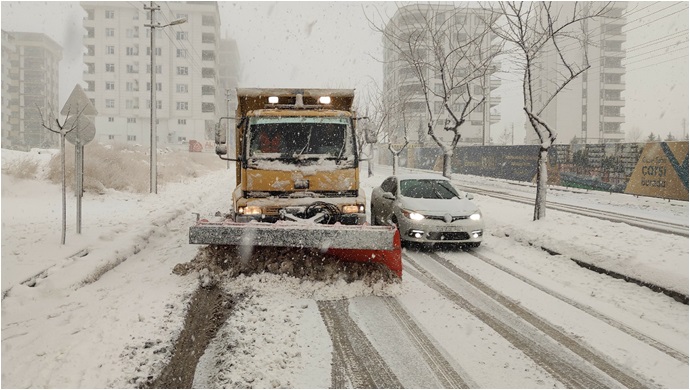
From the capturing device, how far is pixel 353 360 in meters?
4.37

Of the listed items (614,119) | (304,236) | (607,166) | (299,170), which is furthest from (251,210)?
(614,119)

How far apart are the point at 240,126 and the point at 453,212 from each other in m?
4.41

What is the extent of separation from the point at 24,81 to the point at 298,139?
127175mm

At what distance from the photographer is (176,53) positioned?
81.4m

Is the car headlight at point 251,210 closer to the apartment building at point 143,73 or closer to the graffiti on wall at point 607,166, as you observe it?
the graffiti on wall at point 607,166

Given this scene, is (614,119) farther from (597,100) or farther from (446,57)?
(446,57)

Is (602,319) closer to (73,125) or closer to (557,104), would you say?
(73,125)

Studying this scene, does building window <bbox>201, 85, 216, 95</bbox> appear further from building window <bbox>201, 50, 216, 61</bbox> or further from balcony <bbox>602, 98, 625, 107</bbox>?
balcony <bbox>602, 98, 625, 107</bbox>

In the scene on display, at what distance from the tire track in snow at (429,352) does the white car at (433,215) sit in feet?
12.0

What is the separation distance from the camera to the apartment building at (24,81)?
335 ft

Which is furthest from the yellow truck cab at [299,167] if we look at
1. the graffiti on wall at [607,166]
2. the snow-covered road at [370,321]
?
the graffiti on wall at [607,166]

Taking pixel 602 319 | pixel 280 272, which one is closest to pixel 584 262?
pixel 602 319

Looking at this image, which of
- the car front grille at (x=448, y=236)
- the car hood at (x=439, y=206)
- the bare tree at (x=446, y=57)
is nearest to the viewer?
the car front grille at (x=448, y=236)

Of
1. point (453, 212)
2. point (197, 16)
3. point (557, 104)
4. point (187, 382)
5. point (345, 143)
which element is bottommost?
point (187, 382)
